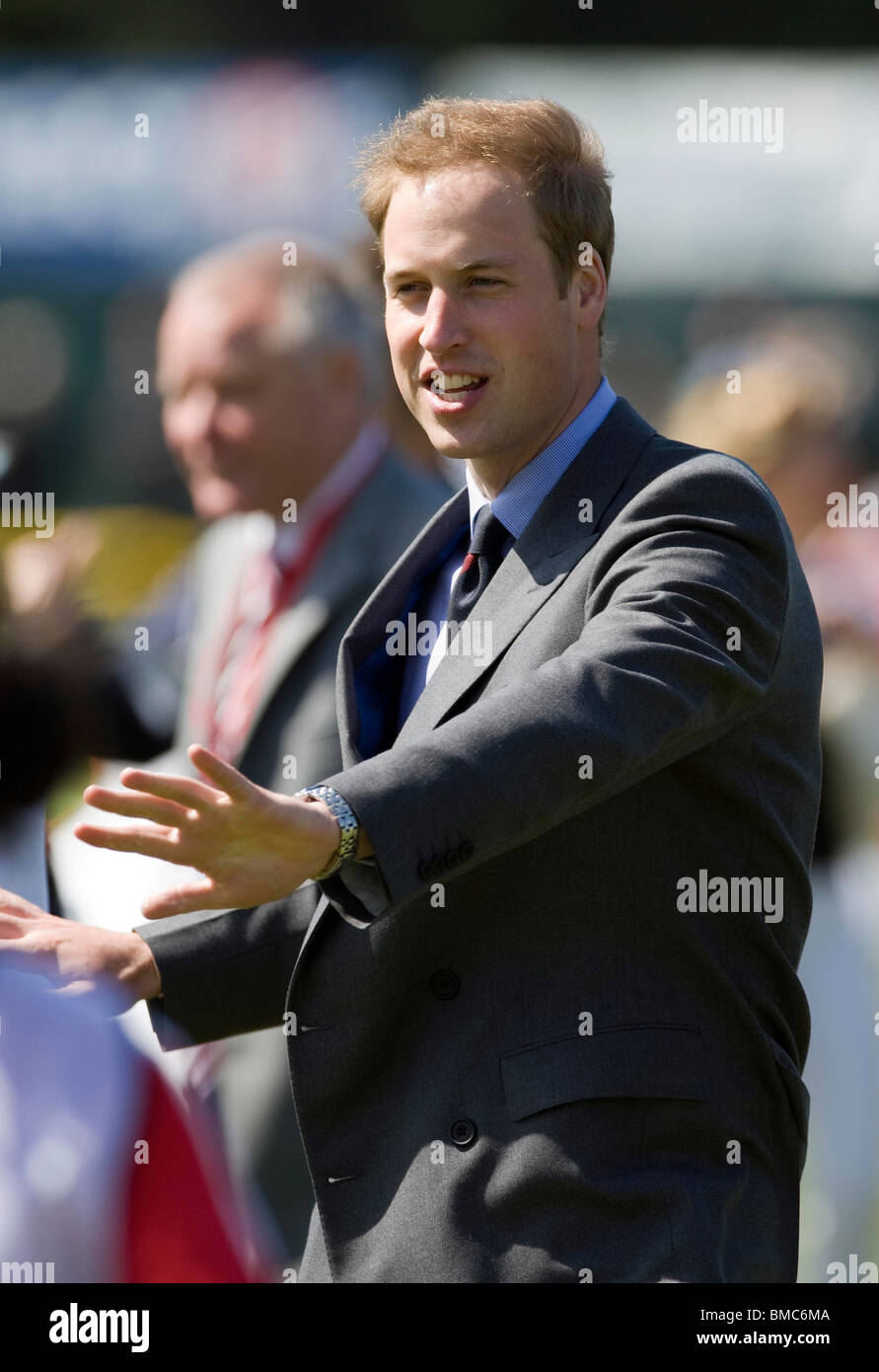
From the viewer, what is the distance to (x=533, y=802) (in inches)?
62.3

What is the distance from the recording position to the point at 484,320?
2094 millimetres

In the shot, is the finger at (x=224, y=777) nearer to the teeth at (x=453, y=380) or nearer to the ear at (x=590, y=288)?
the teeth at (x=453, y=380)

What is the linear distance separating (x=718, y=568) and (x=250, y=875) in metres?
0.63

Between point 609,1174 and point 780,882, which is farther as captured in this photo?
point 780,882

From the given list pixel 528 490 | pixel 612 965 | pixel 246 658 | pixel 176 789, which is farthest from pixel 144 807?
pixel 246 658

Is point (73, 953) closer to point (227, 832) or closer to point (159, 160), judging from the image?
point (227, 832)

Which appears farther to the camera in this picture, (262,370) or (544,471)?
(262,370)

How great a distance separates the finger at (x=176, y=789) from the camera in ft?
4.60

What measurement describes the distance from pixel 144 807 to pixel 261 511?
2.50m

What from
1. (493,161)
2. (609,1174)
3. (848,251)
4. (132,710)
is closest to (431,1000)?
(609,1174)

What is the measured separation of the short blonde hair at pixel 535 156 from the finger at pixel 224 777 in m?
1.01


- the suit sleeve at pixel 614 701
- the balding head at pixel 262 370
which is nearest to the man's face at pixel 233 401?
the balding head at pixel 262 370

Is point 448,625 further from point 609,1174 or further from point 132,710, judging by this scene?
point 132,710

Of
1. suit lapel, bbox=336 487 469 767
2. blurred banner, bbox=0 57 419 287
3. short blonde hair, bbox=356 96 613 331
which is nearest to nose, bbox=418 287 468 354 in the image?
short blonde hair, bbox=356 96 613 331
